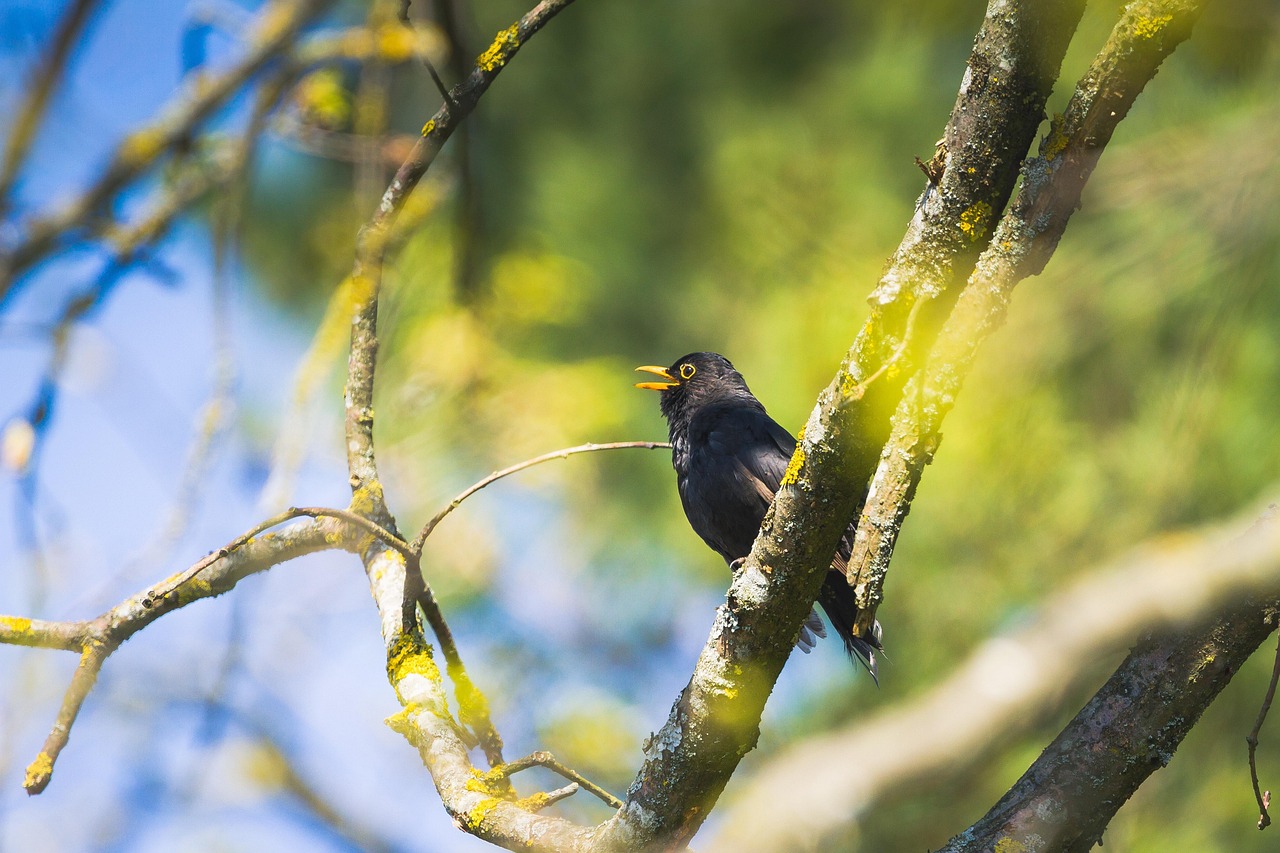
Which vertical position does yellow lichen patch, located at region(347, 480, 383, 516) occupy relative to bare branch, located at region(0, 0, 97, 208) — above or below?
below

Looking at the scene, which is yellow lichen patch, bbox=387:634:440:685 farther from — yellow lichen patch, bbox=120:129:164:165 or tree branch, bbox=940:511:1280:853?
yellow lichen patch, bbox=120:129:164:165

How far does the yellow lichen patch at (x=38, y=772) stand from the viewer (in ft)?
7.06

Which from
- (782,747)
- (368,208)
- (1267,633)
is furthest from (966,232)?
(782,747)

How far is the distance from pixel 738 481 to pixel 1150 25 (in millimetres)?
2524

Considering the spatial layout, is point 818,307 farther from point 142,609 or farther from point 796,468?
point 142,609

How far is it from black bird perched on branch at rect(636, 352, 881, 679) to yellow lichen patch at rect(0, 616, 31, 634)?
2.18 meters

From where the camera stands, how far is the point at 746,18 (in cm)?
737

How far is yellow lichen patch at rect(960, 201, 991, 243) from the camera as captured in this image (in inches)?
68.0

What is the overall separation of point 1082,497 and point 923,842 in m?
1.69

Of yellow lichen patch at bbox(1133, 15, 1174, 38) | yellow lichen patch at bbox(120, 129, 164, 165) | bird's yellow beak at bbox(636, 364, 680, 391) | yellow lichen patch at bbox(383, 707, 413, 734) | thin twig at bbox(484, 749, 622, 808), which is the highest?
yellow lichen patch at bbox(120, 129, 164, 165)

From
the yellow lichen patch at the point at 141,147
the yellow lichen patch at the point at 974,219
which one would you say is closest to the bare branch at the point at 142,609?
the yellow lichen patch at the point at 141,147

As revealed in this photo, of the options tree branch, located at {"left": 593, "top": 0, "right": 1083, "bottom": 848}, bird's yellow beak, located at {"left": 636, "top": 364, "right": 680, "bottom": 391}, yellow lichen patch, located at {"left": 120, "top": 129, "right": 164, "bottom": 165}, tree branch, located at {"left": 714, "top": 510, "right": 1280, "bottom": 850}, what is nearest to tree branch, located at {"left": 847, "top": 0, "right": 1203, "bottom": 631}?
tree branch, located at {"left": 593, "top": 0, "right": 1083, "bottom": 848}

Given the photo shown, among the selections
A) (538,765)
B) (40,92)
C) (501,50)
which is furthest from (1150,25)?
(40,92)

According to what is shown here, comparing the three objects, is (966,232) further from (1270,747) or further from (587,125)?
(587,125)
